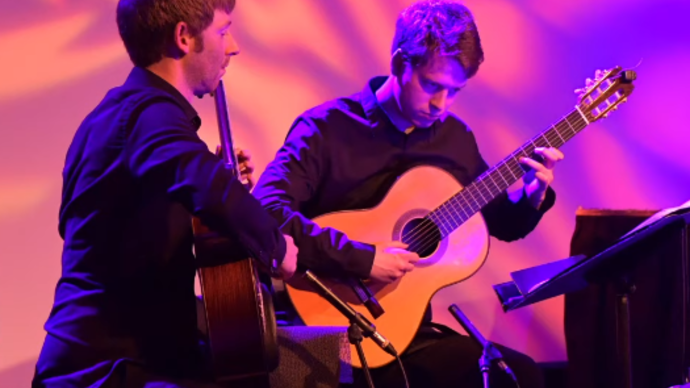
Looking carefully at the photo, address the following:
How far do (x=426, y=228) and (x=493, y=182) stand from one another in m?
0.33

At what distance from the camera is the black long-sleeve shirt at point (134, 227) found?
1.71m

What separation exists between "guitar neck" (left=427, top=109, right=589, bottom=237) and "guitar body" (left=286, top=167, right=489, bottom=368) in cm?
4

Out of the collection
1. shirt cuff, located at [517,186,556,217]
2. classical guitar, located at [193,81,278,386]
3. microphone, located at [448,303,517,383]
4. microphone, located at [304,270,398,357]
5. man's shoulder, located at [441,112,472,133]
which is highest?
man's shoulder, located at [441,112,472,133]

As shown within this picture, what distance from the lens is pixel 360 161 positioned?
9.83ft

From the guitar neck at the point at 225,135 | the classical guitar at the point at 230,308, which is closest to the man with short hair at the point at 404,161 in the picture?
the guitar neck at the point at 225,135

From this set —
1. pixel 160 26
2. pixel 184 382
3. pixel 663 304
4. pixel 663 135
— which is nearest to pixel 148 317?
pixel 184 382

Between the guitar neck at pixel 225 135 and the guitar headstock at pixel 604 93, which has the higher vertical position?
the guitar neck at pixel 225 135

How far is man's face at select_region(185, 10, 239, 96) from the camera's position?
6.37ft

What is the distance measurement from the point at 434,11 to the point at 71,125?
5.10ft

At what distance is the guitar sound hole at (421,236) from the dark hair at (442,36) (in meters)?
0.58

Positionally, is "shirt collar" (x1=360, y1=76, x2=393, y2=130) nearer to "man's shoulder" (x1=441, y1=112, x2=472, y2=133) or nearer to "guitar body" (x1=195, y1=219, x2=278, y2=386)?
"man's shoulder" (x1=441, y1=112, x2=472, y2=133)

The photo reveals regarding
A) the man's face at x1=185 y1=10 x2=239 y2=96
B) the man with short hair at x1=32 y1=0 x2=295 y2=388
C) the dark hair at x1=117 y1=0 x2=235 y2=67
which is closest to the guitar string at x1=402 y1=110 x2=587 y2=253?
the man with short hair at x1=32 y1=0 x2=295 y2=388

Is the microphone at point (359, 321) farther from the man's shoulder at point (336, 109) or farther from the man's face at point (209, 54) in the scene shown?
the man's shoulder at point (336, 109)

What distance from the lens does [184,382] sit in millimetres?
1849
